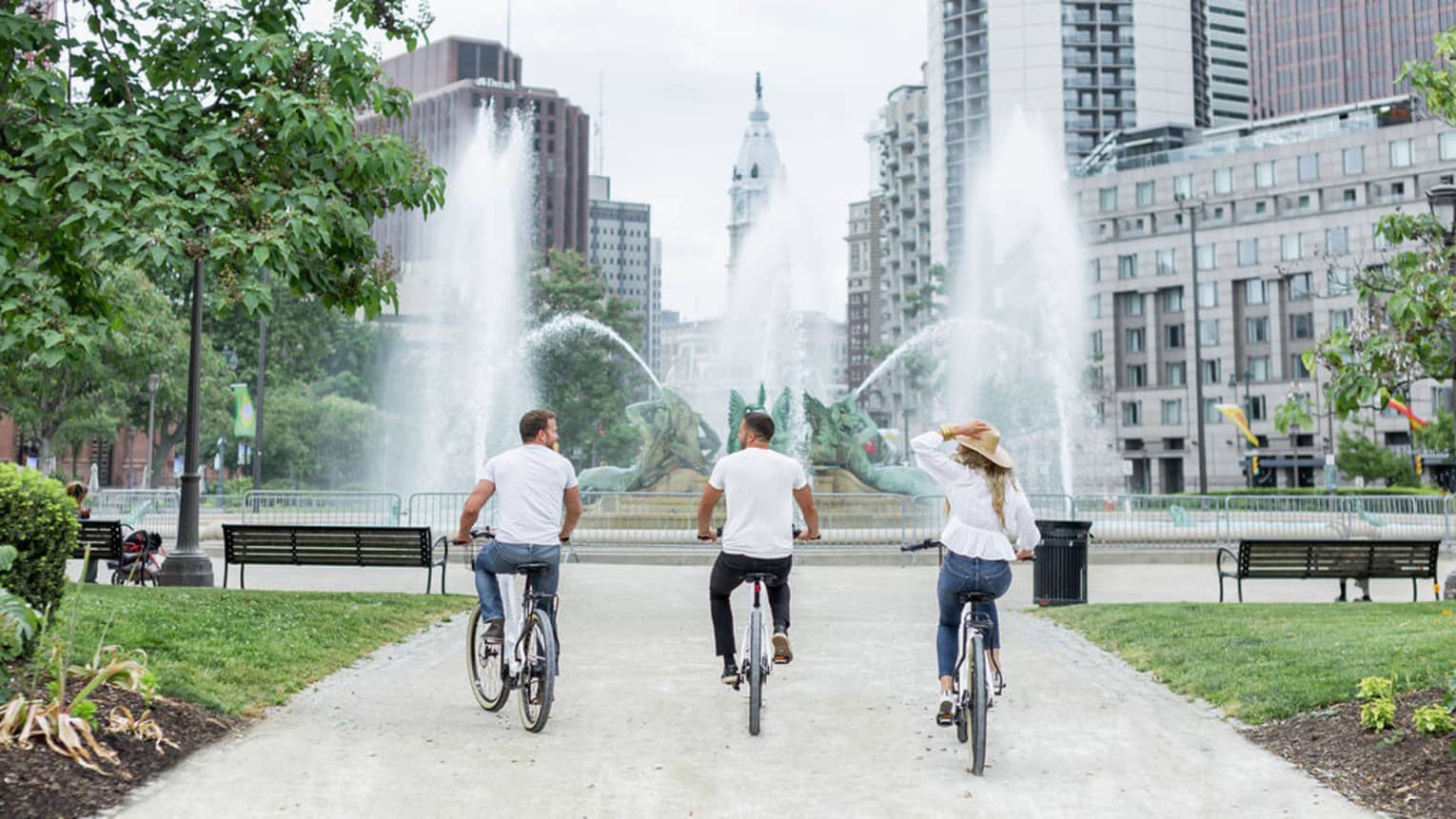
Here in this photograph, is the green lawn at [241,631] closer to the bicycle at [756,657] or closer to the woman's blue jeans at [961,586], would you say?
the bicycle at [756,657]

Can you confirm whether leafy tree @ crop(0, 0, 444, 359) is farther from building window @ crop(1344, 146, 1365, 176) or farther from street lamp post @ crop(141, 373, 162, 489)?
building window @ crop(1344, 146, 1365, 176)

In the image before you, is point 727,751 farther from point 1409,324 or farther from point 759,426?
point 1409,324

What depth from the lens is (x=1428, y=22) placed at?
442 ft

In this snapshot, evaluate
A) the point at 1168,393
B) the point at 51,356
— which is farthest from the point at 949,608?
the point at 1168,393

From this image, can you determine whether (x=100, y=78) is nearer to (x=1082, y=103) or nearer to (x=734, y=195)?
(x=1082, y=103)

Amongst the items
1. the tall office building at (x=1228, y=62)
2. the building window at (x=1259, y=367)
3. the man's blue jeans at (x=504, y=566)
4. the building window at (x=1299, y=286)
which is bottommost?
the man's blue jeans at (x=504, y=566)

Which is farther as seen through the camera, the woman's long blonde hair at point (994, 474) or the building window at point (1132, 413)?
the building window at point (1132, 413)

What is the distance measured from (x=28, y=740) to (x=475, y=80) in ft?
547

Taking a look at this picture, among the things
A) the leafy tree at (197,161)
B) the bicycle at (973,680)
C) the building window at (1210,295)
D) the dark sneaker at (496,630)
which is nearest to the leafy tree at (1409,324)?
the bicycle at (973,680)

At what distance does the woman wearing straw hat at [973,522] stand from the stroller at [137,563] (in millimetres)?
12052

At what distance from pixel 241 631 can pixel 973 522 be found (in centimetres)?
636

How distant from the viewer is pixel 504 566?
782 cm

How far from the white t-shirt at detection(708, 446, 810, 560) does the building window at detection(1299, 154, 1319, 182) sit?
84452 millimetres

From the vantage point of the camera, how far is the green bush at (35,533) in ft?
24.9
